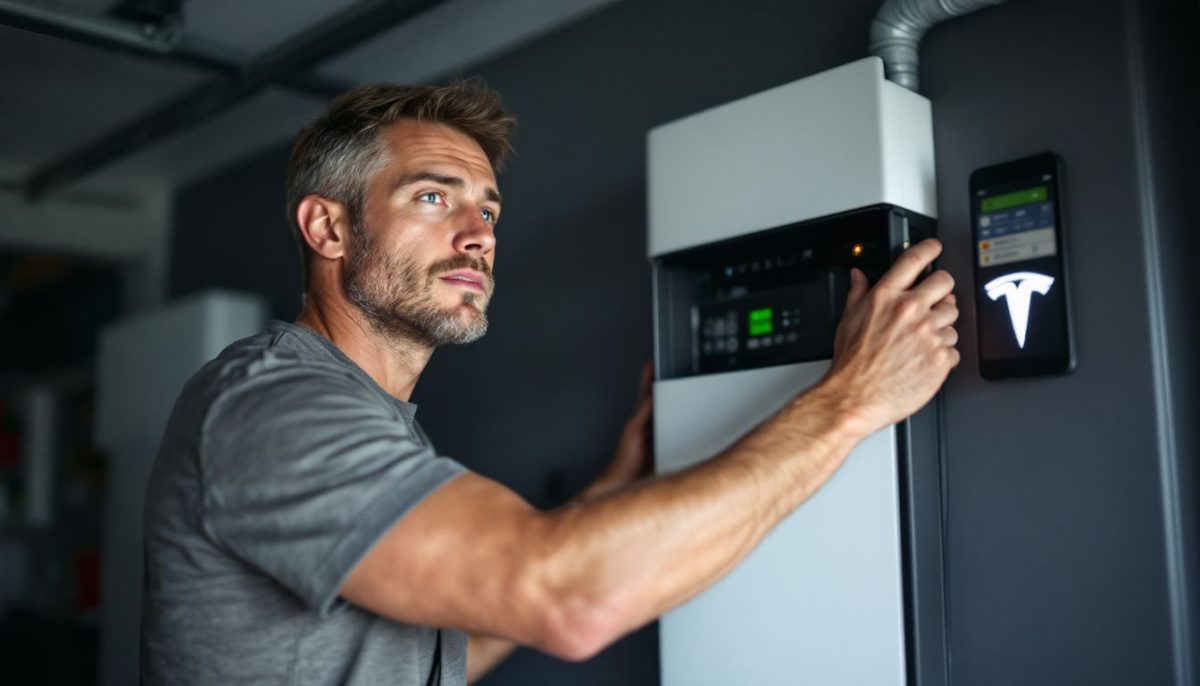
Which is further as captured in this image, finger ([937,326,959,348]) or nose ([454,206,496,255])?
nose ([454,206,496,255])

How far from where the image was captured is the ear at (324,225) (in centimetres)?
153

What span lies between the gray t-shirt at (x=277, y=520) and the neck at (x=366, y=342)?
0.53 feet

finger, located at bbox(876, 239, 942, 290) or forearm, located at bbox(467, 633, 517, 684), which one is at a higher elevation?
finger, located at bbox(876, 239, 942, 290)

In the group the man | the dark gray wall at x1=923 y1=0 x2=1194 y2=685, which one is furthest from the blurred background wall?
the man

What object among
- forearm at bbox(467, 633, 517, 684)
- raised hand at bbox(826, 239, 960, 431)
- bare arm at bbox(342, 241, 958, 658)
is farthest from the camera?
forearm at bbox(467, 633, 517, 684)

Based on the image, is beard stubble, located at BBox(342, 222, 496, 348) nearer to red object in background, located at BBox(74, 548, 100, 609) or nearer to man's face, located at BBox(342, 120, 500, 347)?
man's face, located at BBox(342, 120, 500, 347)

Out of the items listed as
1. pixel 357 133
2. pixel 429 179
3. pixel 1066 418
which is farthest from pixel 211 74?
pixel 1066 418

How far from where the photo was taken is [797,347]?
5.00ft

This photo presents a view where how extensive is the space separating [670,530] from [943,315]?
1.77ft

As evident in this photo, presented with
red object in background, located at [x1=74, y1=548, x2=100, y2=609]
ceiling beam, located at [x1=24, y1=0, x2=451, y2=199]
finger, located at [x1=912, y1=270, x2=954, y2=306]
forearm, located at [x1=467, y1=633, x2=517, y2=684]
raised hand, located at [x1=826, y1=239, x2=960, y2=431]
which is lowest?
red object in background, located at [x1=74, y1=548, x2=100, y2=609]

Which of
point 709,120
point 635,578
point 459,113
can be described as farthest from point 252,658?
point 709,120

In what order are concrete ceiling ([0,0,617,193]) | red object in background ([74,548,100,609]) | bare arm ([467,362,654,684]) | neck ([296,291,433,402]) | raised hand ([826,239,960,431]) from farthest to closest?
red object in background ([74,548,100,609])
concrete ceiling ([0,0,617,193])
bare arm ([467,362,654,684])
neck ([296,291,433,402])
raised hand ([826,239,960,431])

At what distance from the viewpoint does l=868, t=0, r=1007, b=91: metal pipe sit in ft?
5.02

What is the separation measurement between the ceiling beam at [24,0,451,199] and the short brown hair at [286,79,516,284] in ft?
1.55
